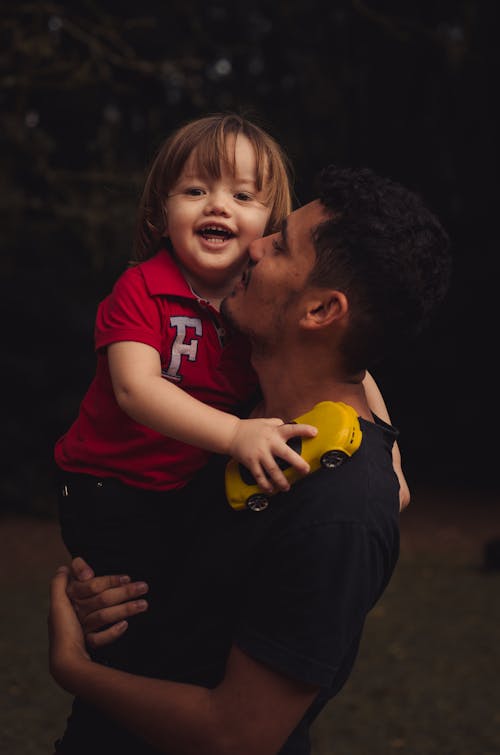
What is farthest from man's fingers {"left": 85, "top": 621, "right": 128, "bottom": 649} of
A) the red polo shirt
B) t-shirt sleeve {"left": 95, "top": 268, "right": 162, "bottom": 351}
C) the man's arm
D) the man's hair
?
the man's hair

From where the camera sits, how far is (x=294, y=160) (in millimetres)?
10305

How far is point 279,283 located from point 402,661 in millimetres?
5254

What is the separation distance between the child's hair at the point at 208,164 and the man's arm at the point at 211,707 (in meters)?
1.20

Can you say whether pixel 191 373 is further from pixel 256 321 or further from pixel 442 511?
pixel 442 511

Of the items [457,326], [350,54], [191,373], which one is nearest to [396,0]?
[350,54]

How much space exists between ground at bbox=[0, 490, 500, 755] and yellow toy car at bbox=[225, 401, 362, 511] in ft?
12.8

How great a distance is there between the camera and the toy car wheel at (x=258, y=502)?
197 centimetres

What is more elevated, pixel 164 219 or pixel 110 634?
pixel 164 219

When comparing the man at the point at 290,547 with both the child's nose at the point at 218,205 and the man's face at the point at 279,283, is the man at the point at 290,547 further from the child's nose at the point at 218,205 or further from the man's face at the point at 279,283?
the child's nose at the point at 218,205

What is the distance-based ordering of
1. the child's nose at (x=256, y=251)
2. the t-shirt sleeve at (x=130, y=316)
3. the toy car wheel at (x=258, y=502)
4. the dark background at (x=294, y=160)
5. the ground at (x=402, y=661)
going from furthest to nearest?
the dark background at (x=294, y=160) → the ground at (x=402, y=661) → the t-shirt sleeve at (x=130, y=316) → the child's nose at (x=256, y=251) → the toy car wheel at (x=258, y=502)

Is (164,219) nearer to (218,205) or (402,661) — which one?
(218,205)

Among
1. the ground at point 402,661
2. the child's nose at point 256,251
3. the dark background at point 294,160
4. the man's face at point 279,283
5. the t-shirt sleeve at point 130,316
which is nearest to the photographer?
the man's face at point 279,283

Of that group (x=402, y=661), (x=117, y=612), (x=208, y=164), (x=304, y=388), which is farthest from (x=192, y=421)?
(x=402, y=661)

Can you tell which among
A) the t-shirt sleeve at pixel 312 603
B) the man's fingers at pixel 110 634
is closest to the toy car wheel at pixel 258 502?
the t-shirt sleeve at pixel 312 603
